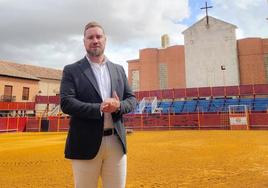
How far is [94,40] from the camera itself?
76.7 inches

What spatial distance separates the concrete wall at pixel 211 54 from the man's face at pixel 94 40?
1308 inches

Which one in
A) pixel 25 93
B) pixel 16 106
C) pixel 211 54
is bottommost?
pixel 16 106

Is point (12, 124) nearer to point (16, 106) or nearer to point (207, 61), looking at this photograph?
point (16, 106)

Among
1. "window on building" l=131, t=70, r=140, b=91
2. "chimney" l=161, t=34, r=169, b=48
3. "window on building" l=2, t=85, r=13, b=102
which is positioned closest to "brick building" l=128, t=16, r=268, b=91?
"window on building" l=131, t=70, r=140, b=91

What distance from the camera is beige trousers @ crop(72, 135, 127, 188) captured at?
180 cm

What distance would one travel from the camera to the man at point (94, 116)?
5.82 feet

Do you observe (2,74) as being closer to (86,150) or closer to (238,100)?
(238,100)

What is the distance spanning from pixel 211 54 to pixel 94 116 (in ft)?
114

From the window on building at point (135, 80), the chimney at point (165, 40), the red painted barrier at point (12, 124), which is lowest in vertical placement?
the red painted barrier at point (12, 124)

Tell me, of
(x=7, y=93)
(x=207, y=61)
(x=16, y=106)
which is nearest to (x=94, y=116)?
(x=16, y=106)

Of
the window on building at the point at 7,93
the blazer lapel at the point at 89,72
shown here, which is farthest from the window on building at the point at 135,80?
the blazer lapel at the point at 89,72

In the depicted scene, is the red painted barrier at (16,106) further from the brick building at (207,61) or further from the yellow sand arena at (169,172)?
the yellow sand arena at (169,172)

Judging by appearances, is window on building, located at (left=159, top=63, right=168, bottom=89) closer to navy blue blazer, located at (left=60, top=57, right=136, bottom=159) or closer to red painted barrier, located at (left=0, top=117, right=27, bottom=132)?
red painted barrier, located at (left=0, top=117, right=27, bottom=132)

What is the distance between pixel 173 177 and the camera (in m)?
5.41
